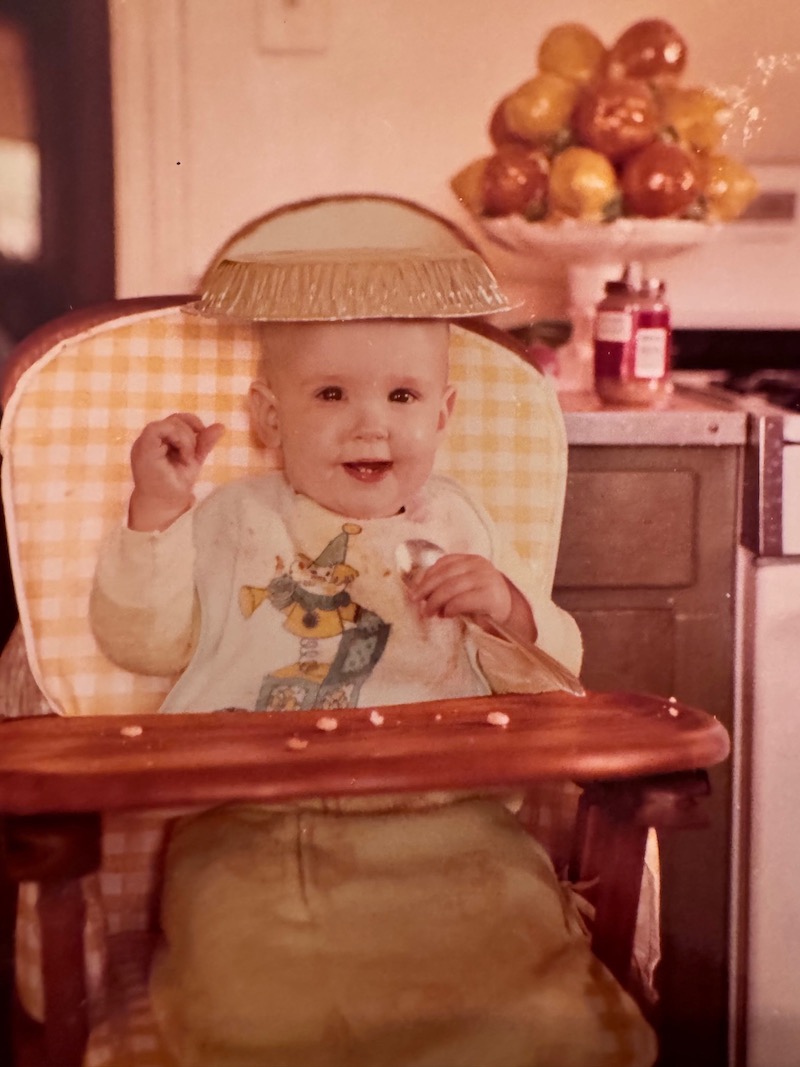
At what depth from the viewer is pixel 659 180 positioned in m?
1.02

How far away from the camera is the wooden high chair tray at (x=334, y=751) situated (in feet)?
2.54

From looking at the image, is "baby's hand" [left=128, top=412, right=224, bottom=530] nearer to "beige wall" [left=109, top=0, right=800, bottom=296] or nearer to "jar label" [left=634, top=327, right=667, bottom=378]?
"beige wall" [left=109, top=0, right=800, bottom=296]

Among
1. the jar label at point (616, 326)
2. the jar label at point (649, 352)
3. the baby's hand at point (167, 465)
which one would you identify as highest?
the jar label at point (616, 326)

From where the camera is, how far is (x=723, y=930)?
44.7 inches

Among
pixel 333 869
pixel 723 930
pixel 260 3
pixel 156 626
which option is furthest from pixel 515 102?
pixel 723 930

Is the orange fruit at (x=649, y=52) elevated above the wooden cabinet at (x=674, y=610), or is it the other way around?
the orange fruit at (x=649, y=52)

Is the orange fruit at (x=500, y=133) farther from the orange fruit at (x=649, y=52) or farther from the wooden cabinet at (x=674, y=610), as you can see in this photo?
the wooden cabinet at (x=674, y=610)

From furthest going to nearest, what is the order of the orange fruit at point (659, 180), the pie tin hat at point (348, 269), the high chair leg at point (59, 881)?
1. the orange fruit at point (659, 180)
2. the pie tin hat at point (348, 269)
3. the high chair leg at point (59, 881)

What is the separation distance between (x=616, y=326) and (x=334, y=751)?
1.58 feet

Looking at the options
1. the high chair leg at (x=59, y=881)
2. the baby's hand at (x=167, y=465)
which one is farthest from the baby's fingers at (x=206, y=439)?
the high chair leg at (x=59, y=881)

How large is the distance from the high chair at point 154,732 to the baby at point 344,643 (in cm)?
3

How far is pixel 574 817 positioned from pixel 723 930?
0.27m

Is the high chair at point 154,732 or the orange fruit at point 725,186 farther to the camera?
the orange fruit at point 725,186

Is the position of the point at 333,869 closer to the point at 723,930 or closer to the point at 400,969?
the point at 400,969
